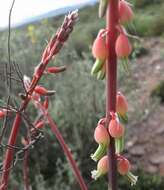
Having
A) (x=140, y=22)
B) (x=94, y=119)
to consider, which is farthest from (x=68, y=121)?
(x=140, y=22)

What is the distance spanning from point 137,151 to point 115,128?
145 inches

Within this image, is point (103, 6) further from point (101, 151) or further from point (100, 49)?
point (101, 151)

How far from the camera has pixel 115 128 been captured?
81 cm

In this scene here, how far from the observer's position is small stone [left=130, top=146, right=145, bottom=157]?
4406 mm

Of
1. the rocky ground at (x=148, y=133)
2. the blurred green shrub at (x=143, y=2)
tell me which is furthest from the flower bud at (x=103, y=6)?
the blurred green shrub at (x=143, y=2)

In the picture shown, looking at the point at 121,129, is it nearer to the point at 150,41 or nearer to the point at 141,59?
the point at 141,59

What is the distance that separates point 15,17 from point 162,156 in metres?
3.22

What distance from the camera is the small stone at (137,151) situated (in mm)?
4406

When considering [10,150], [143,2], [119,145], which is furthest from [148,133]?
[143,2]

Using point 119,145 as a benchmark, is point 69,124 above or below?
above

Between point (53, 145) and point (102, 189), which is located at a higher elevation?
point (53, 145)

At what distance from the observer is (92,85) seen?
13.9 ft

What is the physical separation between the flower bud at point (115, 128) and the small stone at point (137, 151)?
3.63m

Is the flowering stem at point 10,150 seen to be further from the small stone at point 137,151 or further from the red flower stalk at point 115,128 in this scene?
the small stone at point 137,151
